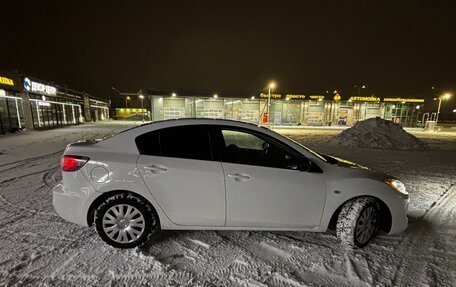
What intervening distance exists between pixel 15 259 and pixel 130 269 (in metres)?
1.37

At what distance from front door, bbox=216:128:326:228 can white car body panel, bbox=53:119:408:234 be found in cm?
1

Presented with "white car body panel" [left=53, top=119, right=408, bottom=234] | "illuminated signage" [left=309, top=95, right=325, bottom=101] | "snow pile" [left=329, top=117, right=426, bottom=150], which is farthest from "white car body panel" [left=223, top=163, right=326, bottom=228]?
"illuminated signage" [left=309, top=95, right=325, bottom=101]

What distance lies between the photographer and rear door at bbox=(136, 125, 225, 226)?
9.03ft

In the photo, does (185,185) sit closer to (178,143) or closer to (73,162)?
(178,143)

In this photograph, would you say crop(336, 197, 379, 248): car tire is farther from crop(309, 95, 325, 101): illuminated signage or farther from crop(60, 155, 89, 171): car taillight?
crop(309, 95, 325, 101): illuminated signage

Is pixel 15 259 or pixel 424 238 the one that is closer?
pixel 15 259

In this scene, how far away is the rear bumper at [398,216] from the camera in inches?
119

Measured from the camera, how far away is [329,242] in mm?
3129

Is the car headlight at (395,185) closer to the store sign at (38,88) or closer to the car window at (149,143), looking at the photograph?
the car window at (149,143)

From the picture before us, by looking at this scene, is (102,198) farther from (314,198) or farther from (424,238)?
(424,238)

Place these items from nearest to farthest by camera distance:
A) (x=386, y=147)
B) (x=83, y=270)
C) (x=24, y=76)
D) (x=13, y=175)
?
1. (x=83, y=270)
2. (x=13, y=175)
3. (x=386, y=147)
4. (x=24, y=76)

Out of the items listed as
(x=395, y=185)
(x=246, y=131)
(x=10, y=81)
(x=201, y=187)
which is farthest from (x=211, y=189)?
(x=10, y=81)

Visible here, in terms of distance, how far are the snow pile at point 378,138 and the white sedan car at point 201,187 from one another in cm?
1099

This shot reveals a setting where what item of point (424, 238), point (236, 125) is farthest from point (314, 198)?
point (424, 238)
